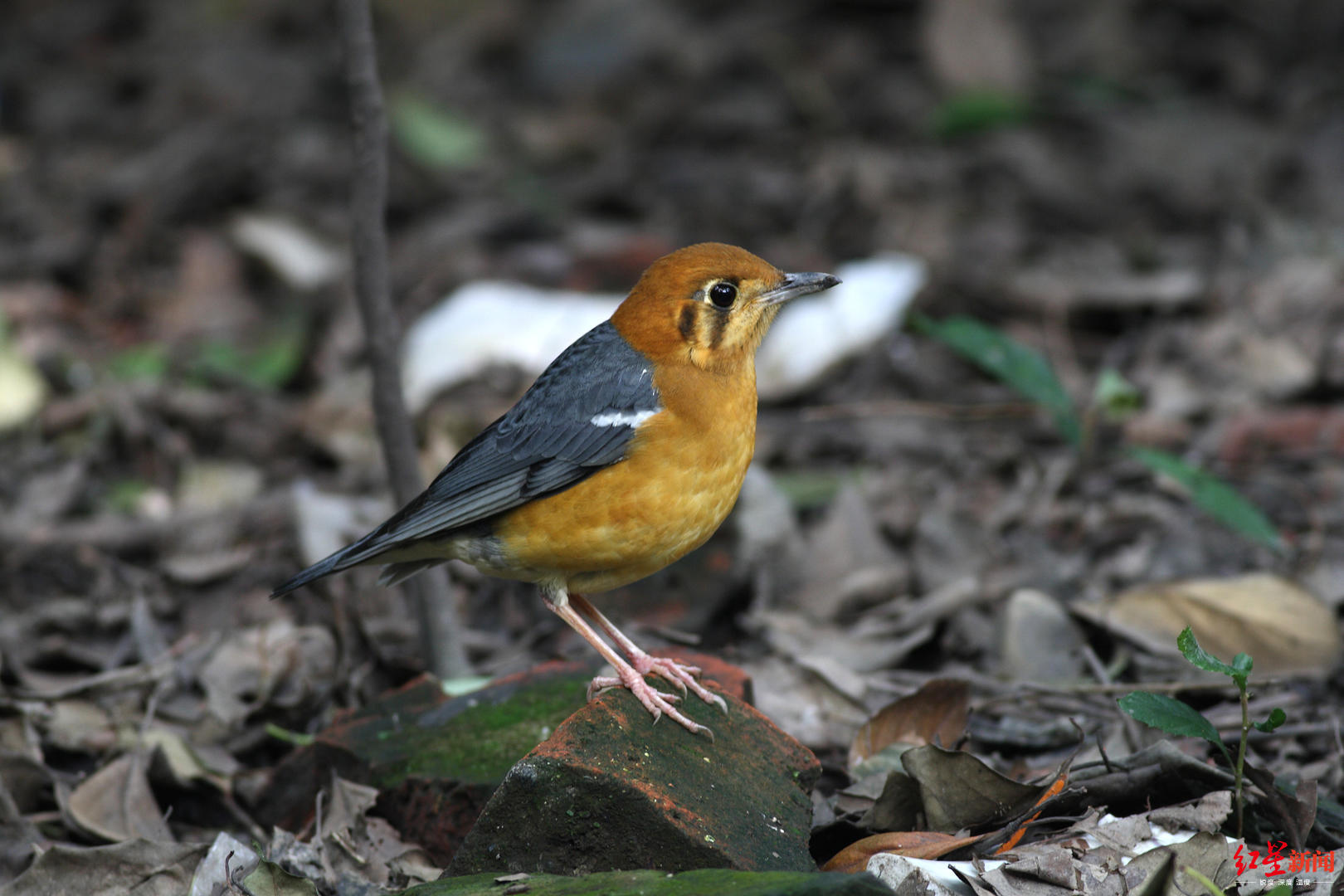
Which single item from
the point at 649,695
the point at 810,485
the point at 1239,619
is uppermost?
the point at 649,695

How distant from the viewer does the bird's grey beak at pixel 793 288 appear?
515 cm

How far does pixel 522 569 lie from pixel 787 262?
18.5ft

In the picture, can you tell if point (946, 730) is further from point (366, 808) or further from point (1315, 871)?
point (366, 808)

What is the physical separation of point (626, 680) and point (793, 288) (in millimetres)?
1724

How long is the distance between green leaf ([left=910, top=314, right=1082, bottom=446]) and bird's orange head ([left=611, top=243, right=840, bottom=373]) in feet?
5.74

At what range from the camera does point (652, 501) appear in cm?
471

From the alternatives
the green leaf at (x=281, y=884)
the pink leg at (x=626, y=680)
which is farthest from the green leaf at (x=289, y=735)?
the pink leg at (x=626, y=680)

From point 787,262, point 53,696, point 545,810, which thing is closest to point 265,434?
point 53,696

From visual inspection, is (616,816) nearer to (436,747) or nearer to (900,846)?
(900,846)

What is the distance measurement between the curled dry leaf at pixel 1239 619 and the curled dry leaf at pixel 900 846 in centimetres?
198

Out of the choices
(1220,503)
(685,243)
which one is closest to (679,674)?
(1220,503)

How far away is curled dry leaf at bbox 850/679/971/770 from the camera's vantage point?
491 centimetres

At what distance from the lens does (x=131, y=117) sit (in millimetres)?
12422

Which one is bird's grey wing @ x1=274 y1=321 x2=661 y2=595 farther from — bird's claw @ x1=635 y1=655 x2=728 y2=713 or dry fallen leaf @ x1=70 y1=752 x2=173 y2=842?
dry fallen leaf @ x1=70 y1=752 x2=173 y2=842
